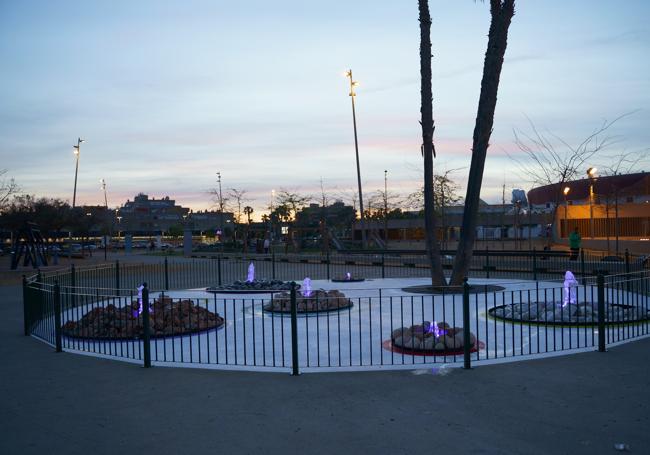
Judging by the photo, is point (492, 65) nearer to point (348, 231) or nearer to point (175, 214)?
point (348, 231)

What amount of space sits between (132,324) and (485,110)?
11.7m

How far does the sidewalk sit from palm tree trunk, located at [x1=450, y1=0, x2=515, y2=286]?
8.97 metres

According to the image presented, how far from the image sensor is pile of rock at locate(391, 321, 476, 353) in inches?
362

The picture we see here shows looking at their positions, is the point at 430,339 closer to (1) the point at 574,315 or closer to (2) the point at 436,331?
(2) the point at 436,331

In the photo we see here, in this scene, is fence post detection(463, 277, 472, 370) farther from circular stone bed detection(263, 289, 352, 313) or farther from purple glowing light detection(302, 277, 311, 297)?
purple glowing light detection(302, 277, 311, 297)

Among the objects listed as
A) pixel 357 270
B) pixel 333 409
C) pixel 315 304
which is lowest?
pixel 357 270

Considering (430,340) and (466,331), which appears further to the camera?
(430,340)

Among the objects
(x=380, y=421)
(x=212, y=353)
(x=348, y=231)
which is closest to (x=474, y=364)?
(x=380, y=421)

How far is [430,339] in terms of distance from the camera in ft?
30.7

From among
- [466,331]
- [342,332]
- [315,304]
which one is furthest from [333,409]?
[315,304]

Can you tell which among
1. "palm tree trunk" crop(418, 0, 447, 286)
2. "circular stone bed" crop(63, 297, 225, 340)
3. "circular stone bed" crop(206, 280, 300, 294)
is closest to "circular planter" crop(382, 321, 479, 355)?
"circular stone bed" crop(63, 297, 225, 340)

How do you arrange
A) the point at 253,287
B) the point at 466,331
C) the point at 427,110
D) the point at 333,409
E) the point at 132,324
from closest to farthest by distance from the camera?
the point at 333,409 < the point at 466,331 < the point at 132,324 < the point at 427,110 < the point at 253,287

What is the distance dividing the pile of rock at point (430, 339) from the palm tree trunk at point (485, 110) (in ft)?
26.9

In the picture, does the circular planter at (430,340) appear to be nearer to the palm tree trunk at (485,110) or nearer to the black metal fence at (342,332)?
the black metal fence at (342,332)
